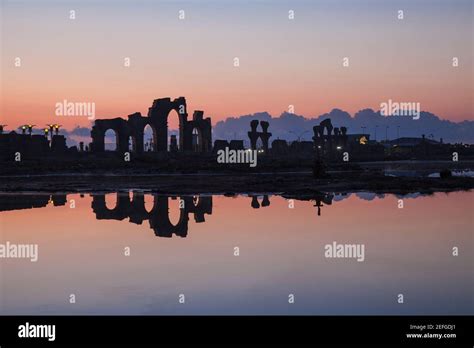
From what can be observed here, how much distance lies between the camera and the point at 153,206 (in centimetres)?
2745

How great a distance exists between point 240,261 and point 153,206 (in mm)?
A: 13250

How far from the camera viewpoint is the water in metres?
11.2

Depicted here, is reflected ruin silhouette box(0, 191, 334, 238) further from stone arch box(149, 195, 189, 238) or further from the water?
the water

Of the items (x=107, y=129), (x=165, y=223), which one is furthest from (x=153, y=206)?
(x=107, y=129)

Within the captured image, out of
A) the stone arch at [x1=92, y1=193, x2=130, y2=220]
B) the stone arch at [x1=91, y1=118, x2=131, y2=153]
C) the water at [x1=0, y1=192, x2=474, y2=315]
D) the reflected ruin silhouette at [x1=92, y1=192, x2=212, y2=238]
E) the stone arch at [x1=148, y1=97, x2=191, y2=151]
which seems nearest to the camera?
the water at [x1=0, y1=192, x2=474, y2=315]

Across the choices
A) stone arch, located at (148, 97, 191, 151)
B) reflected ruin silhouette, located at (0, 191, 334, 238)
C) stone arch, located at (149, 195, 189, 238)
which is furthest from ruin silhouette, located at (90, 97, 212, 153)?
stone arch, located at (149, 195, 189, 238)

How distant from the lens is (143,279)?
42.9 feet

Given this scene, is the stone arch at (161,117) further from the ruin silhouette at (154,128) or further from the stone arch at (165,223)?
the stone arch at (165,223)

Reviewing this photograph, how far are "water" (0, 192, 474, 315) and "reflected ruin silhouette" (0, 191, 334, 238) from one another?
14cm

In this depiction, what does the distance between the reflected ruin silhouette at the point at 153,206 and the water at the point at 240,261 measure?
0.44ft

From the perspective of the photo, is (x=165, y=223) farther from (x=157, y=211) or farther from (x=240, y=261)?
(x=240, y=261)

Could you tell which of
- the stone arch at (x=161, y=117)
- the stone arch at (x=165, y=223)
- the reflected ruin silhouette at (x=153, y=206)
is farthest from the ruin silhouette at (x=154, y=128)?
the stone arch at (x=165, y=223)

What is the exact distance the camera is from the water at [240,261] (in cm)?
1117
